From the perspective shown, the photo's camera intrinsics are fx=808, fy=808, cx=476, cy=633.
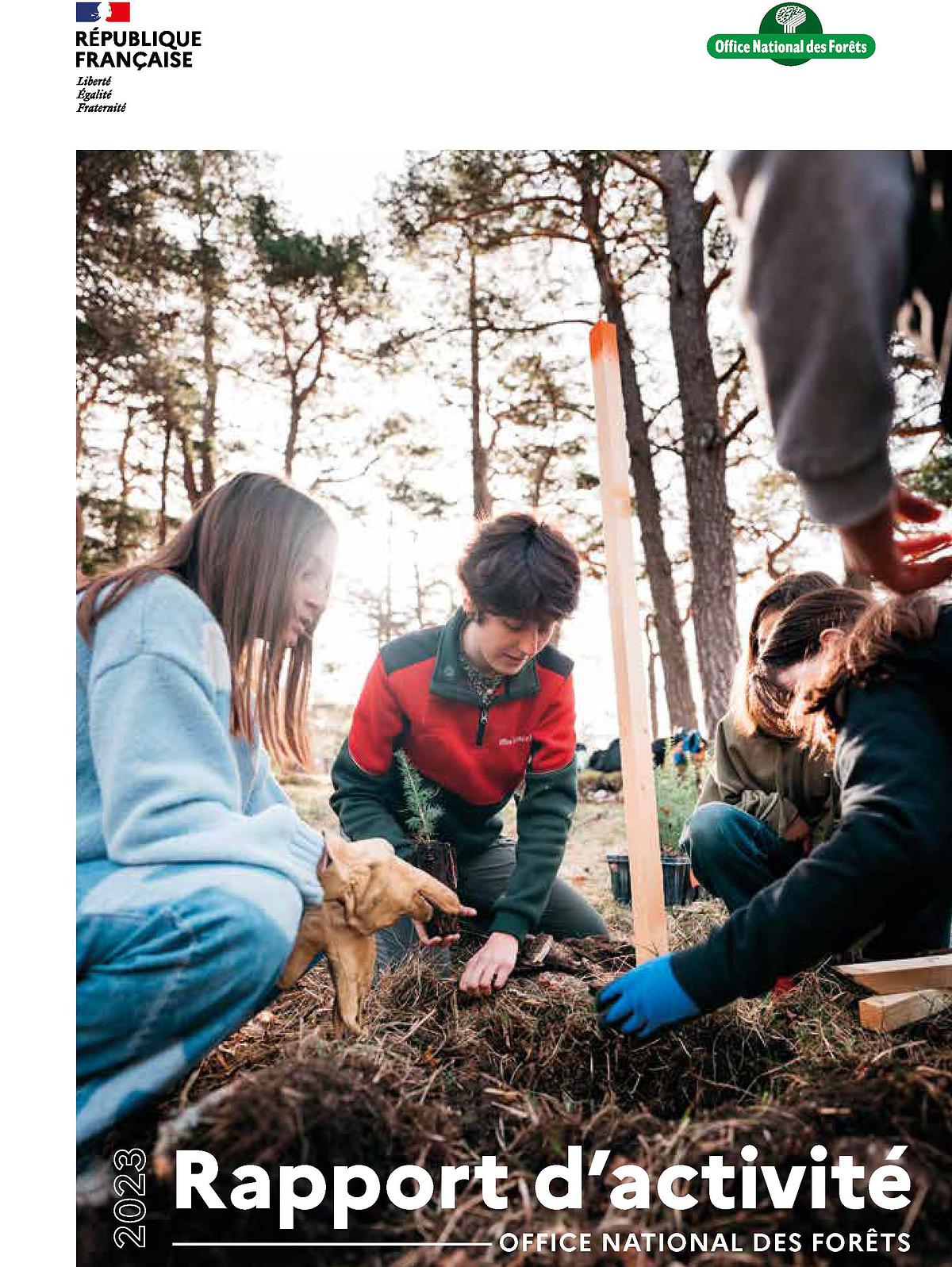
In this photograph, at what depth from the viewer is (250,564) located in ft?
5.12

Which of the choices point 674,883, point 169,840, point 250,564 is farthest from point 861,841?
point 674,883

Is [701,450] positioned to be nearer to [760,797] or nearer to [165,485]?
[760,797]

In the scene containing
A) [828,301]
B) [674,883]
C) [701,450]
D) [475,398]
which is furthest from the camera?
[701,450]

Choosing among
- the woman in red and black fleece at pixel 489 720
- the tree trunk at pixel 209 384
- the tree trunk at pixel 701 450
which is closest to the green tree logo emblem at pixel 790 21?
the woman in red and black fleece at pixel 489 720

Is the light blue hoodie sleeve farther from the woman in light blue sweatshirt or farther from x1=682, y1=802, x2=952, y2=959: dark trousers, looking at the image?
x1=682, y1=802, x2=952, y2=959: dark trousers

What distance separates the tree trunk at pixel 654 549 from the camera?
20.6 ft

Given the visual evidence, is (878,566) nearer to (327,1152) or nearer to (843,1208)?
(843,1208)

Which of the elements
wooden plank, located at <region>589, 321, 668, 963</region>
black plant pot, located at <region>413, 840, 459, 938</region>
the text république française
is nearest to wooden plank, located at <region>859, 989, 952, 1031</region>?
wooden plank, located at <region>589, 321, 668, 963</region>

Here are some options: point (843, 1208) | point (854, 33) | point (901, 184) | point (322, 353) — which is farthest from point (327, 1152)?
point (322, 353)

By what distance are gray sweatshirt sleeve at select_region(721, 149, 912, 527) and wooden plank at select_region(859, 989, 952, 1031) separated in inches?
43.9

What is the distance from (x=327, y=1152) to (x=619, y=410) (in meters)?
1.53

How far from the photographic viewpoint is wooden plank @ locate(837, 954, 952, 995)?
67.4 inches

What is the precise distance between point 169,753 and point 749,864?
4.95 ft

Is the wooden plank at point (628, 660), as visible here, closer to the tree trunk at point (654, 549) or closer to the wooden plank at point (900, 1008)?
the wooden plank at point (900, 1008)
